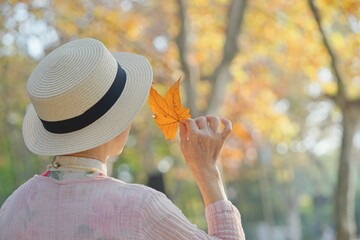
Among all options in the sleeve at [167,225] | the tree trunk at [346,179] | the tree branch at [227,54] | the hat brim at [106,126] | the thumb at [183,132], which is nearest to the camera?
the sleeve at [167,225]

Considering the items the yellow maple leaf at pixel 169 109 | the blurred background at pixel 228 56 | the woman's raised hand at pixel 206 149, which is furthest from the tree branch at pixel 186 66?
the woman's raised hand at pixel 206 149

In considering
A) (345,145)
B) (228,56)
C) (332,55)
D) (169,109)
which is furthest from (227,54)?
(169,109)

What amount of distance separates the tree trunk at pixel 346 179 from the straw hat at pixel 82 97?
25.8ft

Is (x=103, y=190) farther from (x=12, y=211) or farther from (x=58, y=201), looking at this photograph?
(x=12, y=211)

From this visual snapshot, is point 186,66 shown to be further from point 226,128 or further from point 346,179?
point 226,128

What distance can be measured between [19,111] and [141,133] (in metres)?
3.43

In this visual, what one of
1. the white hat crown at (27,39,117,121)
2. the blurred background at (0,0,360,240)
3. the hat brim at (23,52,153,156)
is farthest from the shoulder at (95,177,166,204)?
the blurred background at (0,0,360,240)

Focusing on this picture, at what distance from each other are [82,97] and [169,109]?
0.29m

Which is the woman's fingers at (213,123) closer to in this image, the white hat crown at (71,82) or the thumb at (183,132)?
the thumb at (183,132)

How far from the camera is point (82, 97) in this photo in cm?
214

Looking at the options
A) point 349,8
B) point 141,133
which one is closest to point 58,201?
point 349,8

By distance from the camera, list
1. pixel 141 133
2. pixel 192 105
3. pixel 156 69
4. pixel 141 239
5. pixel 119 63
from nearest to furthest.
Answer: pixel 141 239 < pixel 119 63 < pixel 192 105 < pixel 156 69 < pixel 141 133

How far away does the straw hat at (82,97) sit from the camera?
214 centimetres

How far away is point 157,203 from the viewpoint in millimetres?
2031
